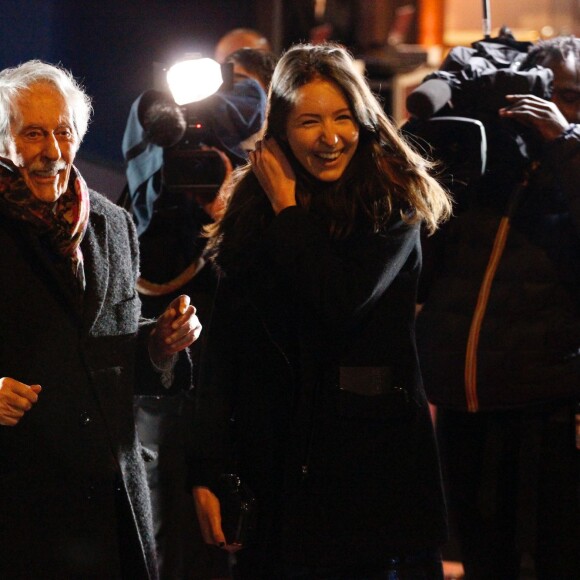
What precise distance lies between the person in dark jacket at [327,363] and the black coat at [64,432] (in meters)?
0.19

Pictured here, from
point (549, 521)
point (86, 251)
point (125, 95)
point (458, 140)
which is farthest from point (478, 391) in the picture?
point (125, 95)

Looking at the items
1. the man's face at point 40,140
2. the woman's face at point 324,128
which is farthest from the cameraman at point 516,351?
the man's face at point 40,140

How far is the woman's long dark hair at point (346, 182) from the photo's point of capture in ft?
6.37

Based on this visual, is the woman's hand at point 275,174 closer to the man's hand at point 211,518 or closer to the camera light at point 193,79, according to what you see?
the man's hand at point 211,518

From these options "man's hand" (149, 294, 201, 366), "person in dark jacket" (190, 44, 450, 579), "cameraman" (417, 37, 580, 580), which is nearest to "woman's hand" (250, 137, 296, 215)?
"person in dark jacket" (190, 44, 450, 579)

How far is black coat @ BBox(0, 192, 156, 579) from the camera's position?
191 cm

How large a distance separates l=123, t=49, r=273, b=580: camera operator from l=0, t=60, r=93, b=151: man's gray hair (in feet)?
2.78

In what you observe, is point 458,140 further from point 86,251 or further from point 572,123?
point 86,251

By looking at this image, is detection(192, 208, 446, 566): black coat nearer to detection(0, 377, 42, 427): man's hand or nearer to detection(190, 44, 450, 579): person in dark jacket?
detection(190, 44, 450, 579): person in dark jacket

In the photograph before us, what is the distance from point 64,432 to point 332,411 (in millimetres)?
495

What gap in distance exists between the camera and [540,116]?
8.02 feet

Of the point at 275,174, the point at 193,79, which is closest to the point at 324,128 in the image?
the point at 275,174

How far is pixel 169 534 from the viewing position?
3193mm

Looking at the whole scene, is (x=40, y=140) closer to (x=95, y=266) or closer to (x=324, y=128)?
(x=95, y=266)
